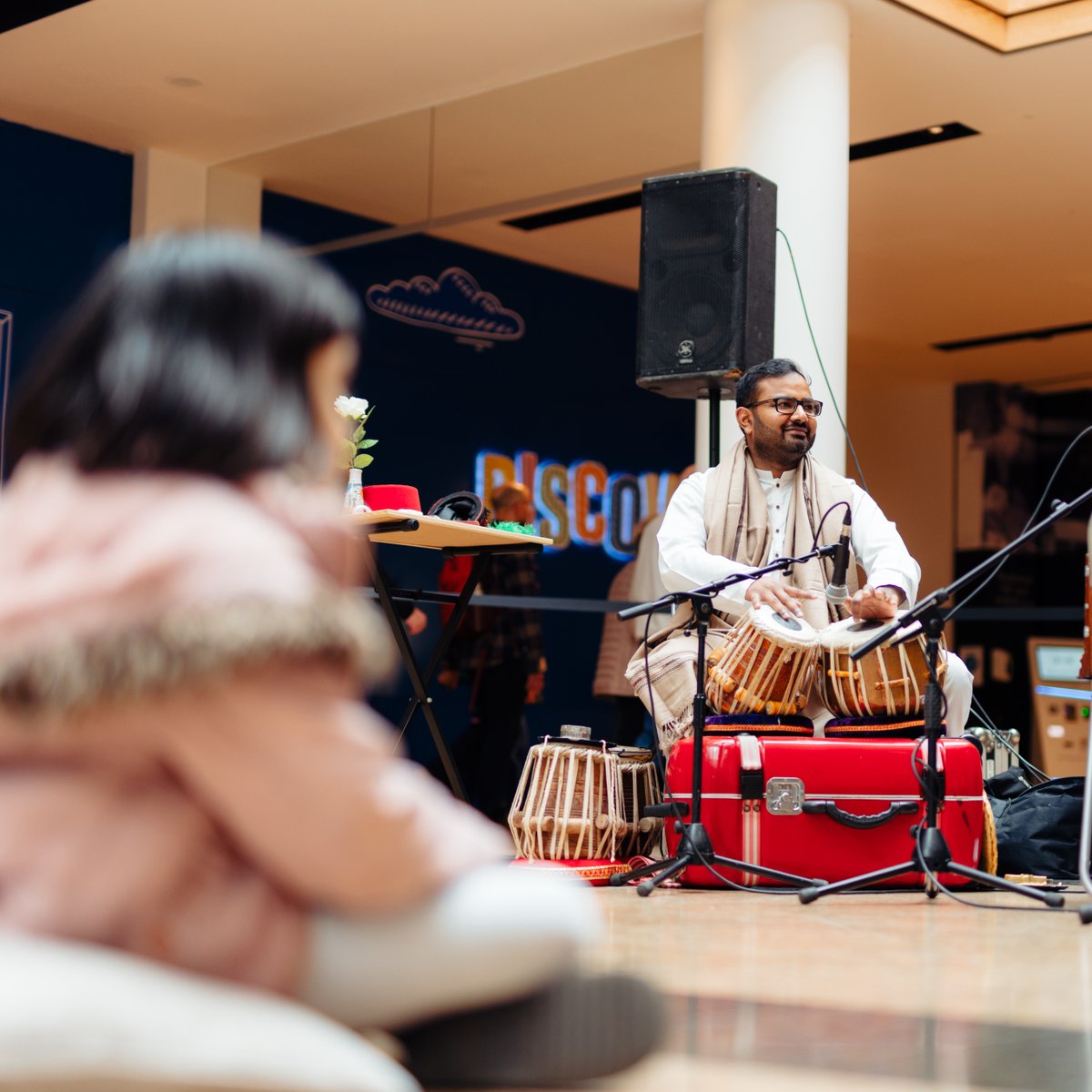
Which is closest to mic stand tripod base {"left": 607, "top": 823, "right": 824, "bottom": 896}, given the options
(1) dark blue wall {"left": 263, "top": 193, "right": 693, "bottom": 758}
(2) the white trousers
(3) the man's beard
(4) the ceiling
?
(3) the man's beard

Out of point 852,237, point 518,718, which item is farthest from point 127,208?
point 852,237

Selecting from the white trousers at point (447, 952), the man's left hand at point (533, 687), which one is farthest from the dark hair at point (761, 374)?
the white trousers at point (447, 952)

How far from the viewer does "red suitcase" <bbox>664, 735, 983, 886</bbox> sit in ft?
13.9

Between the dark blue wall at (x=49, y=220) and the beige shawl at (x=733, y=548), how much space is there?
14.1 feet

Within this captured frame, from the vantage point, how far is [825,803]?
13.9 ft

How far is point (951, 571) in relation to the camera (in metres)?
13.0

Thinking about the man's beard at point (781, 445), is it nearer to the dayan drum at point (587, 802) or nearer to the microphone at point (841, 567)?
the microphone at point (841, 567)

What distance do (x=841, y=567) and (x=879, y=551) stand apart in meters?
0.71

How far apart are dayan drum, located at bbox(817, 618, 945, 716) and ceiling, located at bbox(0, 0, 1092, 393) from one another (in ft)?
10.2

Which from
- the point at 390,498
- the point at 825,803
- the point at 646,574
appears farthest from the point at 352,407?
the point at 646,574

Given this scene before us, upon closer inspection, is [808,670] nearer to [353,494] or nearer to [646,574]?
[353,494]

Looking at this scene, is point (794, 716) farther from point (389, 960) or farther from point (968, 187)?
point (968, 187)

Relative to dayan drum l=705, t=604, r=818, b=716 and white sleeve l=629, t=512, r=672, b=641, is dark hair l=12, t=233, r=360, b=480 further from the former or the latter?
white sleeve l=629, t=512, r=672, b=641

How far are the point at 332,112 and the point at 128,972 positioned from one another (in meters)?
6.90
